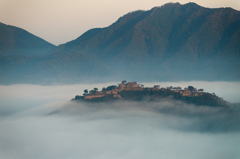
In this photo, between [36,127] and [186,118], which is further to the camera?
[36,127]

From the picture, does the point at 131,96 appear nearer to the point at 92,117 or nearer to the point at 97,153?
the point at 92,117

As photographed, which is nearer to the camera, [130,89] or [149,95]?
[149,95]

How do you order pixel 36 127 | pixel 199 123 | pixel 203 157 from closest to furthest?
pixel 203 157, pixel 199 123, pixel 36 127

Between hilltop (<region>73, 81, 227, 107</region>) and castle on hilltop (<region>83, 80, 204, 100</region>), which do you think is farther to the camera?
castle on hilltop (<region>83, 80, 204, 100</region>)

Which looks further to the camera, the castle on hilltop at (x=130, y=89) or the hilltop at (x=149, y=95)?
the castle on hilltop at (x=130, y=89)

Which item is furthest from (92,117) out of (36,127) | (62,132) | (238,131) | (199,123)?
(238,131)

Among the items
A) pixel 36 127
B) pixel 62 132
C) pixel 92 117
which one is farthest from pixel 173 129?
pixel 36 127

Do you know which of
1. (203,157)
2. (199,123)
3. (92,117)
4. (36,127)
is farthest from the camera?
Answer: (36,127)

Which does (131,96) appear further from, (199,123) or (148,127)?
(199,123)

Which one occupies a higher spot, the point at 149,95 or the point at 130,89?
the point at 130,89

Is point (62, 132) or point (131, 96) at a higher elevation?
point (131, 96)
